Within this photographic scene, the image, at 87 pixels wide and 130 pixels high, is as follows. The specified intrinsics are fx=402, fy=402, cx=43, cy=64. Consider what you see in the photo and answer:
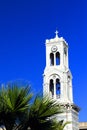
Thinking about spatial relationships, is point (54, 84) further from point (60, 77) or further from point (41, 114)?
point (41, 114)

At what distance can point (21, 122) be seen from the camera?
18719 millimetres

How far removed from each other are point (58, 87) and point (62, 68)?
2243 millimetres

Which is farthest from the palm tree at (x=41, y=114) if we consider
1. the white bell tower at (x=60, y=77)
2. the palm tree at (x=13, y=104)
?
the white bell tower at (x=60, y=77)

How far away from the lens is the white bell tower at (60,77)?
4462 cm

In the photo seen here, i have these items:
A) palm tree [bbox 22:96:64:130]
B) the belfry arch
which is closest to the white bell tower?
the belfry arch

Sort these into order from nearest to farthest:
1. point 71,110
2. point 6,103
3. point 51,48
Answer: point 6,103
point 71,110
point 51,48

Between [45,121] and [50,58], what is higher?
[50,58]

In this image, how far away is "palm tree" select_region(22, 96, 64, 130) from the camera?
18.7 metres

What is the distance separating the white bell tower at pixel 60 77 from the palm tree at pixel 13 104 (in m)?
25.3

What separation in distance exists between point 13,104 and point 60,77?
1105 inches

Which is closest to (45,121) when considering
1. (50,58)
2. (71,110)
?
(71,110)

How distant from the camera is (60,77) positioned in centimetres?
4616

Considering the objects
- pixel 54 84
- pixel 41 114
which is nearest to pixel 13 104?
pixel 41 114

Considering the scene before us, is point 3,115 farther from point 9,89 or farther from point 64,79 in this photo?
point 64,79
